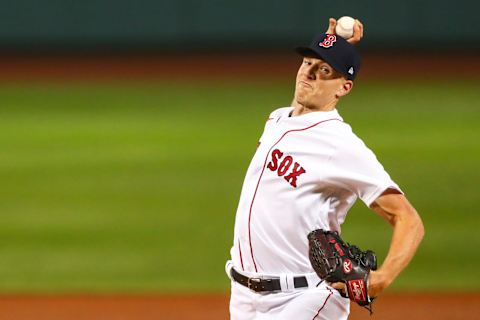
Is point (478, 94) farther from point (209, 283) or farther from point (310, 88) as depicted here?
point (310, 88)

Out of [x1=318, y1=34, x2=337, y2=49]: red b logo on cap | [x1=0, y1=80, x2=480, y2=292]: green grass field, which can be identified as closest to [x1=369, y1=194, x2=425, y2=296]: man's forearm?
[x1=318, y1=34, x2=337, y2=49]: red b logo on cap

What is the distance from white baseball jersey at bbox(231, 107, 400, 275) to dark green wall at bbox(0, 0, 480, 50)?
15752 mm

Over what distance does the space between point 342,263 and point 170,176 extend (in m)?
7.42

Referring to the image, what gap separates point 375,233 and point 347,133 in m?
4.96

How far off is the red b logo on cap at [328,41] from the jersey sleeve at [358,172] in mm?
422

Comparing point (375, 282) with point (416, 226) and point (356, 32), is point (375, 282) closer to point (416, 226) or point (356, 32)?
point (416, 226)

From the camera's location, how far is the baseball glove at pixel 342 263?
3.06m

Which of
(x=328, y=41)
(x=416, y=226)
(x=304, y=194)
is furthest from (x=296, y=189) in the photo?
(x=328, y=41)

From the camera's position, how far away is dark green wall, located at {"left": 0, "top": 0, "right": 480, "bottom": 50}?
747 inches

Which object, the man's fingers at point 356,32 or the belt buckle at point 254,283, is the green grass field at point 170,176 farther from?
the man's fingers at point 356,32

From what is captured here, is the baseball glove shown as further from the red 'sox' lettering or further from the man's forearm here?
the red 'sox' lettering

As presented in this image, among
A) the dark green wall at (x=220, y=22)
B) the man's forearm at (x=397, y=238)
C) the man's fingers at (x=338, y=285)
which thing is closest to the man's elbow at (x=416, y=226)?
the man's forearm at (x=397, y=238)

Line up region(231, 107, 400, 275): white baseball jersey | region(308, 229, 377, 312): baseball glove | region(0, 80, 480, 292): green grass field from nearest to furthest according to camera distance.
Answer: region(308, 229, 377, 312): baseball glove, region(231, 107, 400, 275): white baseball jersey, region(0, 80, 480, 292): green grass field

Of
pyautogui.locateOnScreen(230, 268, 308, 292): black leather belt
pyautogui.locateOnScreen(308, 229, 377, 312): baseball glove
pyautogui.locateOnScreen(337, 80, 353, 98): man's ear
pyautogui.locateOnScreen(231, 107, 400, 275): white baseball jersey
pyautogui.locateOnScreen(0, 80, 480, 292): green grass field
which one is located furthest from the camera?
pyautogui.locateOnScreen(0, 80, 480, 292): green grass field
